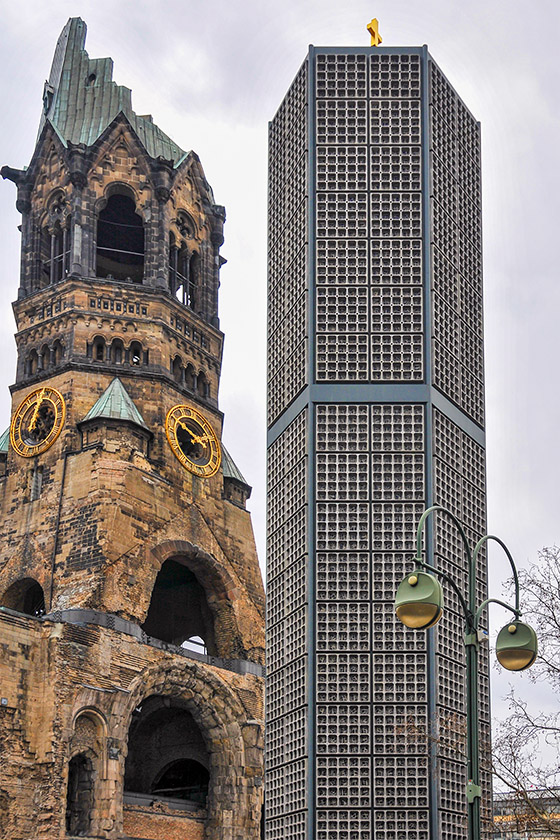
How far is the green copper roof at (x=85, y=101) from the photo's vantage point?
62.7 metres

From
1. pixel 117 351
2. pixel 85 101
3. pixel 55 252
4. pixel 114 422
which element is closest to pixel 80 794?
pixel 114 422

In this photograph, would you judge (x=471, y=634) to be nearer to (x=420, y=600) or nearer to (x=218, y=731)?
(x=420, y=600)

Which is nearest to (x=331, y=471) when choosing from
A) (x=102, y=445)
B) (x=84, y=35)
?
(x=102, y=445)

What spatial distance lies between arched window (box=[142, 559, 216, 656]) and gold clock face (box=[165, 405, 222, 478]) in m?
4.98

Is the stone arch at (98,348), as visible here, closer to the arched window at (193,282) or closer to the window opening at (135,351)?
the window opening at (135,351)

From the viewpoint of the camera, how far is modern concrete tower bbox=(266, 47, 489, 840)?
1336 inches

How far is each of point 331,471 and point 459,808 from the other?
30.8ft

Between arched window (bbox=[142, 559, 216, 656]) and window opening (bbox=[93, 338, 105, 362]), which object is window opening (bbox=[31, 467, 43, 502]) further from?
arched window (bbox=[142, 559, 216, 656])

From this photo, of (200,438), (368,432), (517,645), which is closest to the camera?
(517,645)

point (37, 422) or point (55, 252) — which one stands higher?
point (55, 252)

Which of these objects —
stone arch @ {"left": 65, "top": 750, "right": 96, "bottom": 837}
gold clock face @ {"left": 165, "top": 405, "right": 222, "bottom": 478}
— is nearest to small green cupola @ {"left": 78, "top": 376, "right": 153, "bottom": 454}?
gold clock face @ {"left": 165, "top": 405, "right": 222, "bottom": 478}

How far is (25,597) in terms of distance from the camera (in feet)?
180

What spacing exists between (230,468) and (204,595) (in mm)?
6056

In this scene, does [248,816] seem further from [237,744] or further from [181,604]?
[181,604]
